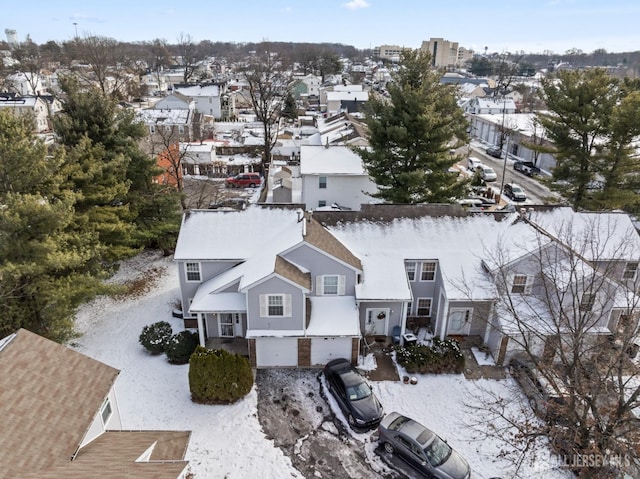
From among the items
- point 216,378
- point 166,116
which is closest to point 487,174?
point 216,378

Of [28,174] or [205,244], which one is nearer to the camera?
[28,174]

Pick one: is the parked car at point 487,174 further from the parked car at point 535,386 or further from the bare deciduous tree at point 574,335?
the parked car at point 535,386

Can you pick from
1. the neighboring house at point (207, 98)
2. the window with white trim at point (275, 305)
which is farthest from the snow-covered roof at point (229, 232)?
the neighboring house at point (207, 98)

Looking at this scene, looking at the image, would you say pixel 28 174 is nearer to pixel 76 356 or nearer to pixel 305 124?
pixel 76 356

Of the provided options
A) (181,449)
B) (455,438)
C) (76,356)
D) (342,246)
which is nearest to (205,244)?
(342,246)

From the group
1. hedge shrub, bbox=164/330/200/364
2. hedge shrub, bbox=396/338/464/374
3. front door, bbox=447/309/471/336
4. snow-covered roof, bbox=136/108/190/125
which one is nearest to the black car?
hedge shrub, bbox=396/338/464/374

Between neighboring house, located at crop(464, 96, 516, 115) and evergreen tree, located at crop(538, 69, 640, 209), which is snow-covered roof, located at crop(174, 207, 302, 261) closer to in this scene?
evergreen tree, located at crop(538, 69, 640, 209)
